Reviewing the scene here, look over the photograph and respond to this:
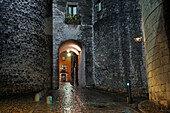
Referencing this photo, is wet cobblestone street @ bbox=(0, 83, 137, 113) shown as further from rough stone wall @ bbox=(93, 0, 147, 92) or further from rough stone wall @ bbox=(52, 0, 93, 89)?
rough stone wall @ bbox=(52, 0, 93, 89)

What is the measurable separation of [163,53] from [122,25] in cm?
744

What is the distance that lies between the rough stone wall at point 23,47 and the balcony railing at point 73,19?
7.83ft

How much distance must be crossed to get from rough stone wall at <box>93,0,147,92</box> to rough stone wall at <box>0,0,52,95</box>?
449 cm

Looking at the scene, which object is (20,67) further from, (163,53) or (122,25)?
(163,53)

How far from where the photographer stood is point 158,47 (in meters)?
4.90

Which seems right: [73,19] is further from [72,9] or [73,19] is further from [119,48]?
[119,48]

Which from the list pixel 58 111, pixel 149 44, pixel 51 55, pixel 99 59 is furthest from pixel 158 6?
pixel 51 55

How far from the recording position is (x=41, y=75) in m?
11.8

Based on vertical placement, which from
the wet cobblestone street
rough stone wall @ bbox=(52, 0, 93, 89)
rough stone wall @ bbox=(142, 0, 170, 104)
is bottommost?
the wet cobblestone street

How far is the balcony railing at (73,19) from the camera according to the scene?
46.7 ft

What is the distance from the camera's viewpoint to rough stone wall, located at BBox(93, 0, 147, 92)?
35.3 ft

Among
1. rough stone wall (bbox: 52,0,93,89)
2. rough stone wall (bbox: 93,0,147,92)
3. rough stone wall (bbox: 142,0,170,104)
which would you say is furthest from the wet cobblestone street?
Answer: rough stone wall (bbox: 52,0,93,89)

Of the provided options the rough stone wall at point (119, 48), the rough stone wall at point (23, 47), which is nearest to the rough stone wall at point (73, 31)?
the rough stone wall at point (119, 48)

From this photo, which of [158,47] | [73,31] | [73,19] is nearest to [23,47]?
[73,31]
